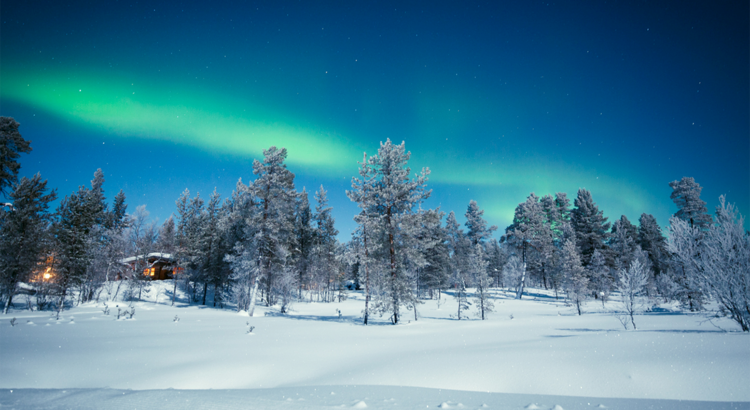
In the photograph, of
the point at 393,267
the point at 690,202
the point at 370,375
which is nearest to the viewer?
the point at 370,375

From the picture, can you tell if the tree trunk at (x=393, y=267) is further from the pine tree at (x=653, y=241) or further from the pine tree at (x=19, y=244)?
the pine tree at (x=653, y=241)

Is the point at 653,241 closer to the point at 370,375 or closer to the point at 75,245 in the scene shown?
the point at 370,375

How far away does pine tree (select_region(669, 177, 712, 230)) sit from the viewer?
98.0ft

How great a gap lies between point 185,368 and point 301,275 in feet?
116

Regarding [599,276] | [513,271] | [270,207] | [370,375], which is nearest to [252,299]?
[270,207]

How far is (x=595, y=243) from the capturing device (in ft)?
128

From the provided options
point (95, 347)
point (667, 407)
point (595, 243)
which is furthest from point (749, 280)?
point (595, 243)

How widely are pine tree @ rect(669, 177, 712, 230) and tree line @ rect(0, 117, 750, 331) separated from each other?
0.35 ft

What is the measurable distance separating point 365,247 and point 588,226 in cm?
3641

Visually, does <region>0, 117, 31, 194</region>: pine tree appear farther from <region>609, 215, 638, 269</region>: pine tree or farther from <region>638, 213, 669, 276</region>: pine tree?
<region>638, 213, 669, 276</region>: pine tree

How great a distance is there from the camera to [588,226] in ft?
131

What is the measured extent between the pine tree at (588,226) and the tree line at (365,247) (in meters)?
0.17

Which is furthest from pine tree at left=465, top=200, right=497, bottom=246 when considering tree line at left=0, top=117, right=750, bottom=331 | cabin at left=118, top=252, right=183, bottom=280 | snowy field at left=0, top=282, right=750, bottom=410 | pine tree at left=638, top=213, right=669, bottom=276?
cabin at left=118, top=252, right=183, bottom=280

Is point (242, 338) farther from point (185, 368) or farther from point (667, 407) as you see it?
point (667, 407)
